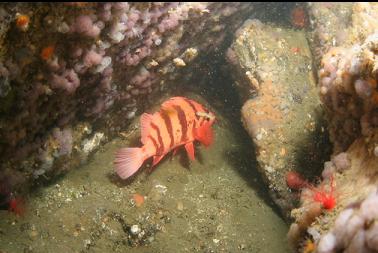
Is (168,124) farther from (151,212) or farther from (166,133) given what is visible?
(151,212)

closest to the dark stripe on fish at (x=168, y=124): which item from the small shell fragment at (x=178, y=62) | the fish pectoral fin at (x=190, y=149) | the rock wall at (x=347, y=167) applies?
the fish pectoral fin at (x=190, y=149)

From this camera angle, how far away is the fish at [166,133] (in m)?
4.50

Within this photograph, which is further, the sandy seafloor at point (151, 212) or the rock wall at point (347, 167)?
the sandy seafloor at point (151, 212)

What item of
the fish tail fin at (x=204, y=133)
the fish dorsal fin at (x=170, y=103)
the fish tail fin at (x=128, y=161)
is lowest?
the fish tail fin at (x=128, y=161)

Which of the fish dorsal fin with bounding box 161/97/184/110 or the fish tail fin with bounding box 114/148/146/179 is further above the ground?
the fish dorsal fin with bounding box 161/97/184/110

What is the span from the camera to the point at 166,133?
4629 millimetres

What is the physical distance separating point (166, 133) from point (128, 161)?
0.59 meters

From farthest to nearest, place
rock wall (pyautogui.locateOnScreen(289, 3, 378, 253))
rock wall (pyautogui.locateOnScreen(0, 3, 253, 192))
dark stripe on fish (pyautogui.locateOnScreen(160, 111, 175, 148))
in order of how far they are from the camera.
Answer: dark stripe on fish (pyautogui.locateOnScreen(160, 111, 175, 148)) → rock wall (pyautogui.locateOnScreen(0, 3, 253, 192)) → rock wall (pyautogui.locateOnScreen(289, 3, 378, 253))

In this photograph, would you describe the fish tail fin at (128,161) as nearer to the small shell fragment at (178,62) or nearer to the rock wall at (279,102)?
the small shell fragment at (178,62)

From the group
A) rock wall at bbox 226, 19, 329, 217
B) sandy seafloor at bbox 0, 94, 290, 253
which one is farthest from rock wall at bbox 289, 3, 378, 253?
sandy seafloor at bbox 0, 94, 290, 253

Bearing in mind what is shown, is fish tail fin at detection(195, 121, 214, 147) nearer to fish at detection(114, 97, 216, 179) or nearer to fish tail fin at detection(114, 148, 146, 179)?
fish at detection(114, 97, 216, 179)

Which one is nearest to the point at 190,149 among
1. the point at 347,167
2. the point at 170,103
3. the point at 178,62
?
the point at 170,103

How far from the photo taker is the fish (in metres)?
4.50

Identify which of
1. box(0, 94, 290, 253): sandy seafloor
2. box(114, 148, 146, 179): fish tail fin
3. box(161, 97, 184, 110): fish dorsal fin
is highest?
box(161, 97, 184, 110): fish dorsal fin
